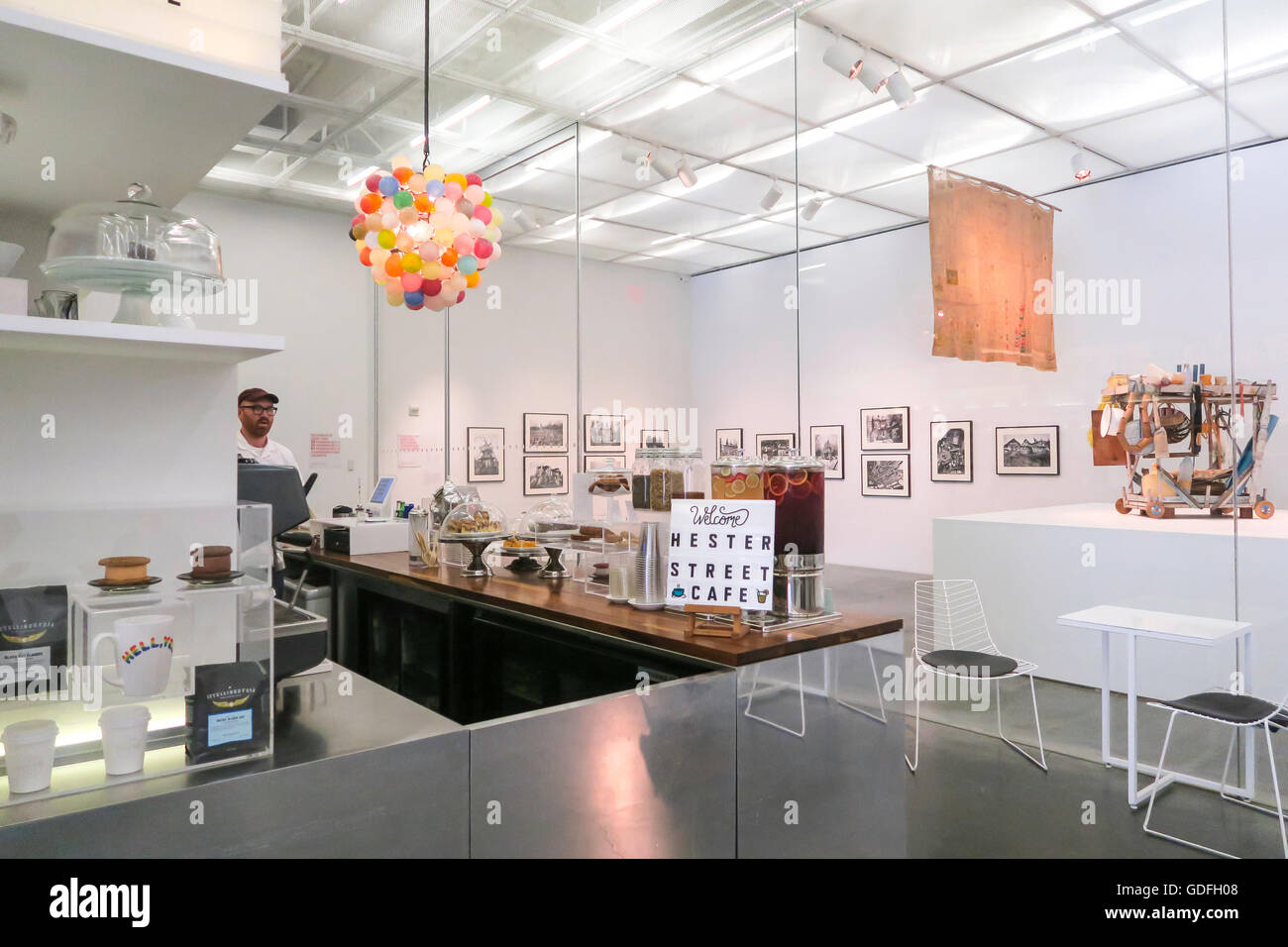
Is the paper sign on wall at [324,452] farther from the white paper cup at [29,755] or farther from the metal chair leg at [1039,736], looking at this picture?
the white paper cup at [29,755]

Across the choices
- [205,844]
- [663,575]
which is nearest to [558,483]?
[663,575]

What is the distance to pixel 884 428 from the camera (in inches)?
191

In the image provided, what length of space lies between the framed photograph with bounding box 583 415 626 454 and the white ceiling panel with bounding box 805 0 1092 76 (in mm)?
3423

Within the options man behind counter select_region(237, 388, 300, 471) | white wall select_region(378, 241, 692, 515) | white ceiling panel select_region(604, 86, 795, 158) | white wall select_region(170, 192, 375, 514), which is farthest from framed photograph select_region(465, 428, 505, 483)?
white ceiling panel select_region(604, 86, 795, 158)

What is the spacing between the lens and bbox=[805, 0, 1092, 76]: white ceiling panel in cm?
415

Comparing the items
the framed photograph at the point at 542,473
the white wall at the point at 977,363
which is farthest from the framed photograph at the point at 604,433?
the white wall at the point at 977,363

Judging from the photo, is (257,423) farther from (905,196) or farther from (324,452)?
(905,196)

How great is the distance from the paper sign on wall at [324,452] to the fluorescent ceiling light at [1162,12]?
689 cm

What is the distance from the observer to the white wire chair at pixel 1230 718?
2.81 metres

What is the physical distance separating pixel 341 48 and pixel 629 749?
492 cm

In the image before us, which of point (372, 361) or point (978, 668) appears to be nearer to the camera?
point (978, 668)

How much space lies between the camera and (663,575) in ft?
8.27
